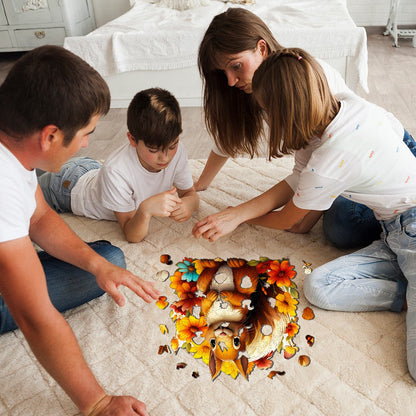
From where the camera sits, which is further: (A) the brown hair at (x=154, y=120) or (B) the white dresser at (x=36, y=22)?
(B) the white dresser at (x=36, y=22)

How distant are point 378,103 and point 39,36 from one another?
265cm

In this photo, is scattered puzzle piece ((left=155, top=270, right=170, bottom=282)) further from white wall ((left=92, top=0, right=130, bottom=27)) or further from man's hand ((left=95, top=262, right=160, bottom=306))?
white wall ((left=92, top=0, right=130, bottom=27))

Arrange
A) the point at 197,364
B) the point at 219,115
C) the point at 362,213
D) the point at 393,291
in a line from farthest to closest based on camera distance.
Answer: the point at 219,115 → the point at 362,213 → the point at 393,291 → the point at 197,364

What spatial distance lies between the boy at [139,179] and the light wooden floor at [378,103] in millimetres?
545

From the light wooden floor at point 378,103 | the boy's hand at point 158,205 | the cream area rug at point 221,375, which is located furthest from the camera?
the light wooden floor at point 378,103

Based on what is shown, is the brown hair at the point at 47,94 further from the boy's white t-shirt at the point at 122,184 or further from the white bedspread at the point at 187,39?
the white bedspread at the point at 187,39

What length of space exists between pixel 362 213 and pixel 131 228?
70 cm

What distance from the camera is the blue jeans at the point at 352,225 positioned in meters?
1.30

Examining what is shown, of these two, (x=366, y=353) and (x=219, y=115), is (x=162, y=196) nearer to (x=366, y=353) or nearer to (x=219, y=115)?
(x=219, y=115)

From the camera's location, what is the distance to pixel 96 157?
2.09m

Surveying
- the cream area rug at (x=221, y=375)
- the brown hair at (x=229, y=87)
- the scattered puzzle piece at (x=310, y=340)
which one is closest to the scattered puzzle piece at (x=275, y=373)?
the cream area rug at (x=221, y=375)

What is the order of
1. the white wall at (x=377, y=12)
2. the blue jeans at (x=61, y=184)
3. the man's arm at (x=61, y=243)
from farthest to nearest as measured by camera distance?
1. the white wall at (x=377, y=12)
2. the blue jeans at (x=61, y=184)
3. the man's arm at (x=61, y=243)

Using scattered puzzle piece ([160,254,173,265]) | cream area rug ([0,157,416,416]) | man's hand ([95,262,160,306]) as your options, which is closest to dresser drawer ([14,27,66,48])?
scattered puzzle piece ([160,254,173,265])

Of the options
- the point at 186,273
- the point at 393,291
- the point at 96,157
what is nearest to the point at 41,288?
the point at 186,273
